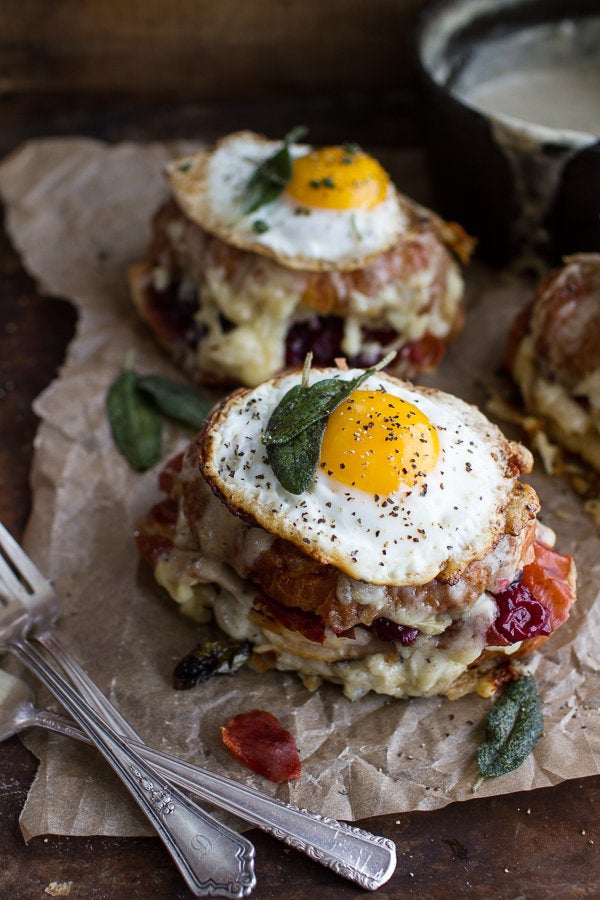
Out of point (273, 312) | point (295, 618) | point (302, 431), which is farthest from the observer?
point (273, 312)

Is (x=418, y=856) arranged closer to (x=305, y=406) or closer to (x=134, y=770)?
(x=134, y=770)

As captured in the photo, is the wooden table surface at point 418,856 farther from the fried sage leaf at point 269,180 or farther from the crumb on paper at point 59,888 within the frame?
the fried sage leaf at point 269,180

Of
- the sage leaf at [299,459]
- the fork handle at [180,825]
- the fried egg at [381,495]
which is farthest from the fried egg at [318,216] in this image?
the fork handle at [180,825]

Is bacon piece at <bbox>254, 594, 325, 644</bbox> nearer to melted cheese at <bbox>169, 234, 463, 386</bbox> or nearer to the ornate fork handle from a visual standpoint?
the ornate fork handle

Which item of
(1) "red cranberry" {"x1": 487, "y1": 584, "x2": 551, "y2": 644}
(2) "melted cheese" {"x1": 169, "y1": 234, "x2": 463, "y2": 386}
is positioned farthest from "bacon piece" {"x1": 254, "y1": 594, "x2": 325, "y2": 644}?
(2) "melted cheese" {"x1": 169, "y1": 234, "x2": 463, "y2": 386}

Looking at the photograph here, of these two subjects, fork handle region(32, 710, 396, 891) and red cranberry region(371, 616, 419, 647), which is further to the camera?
red cranberry region(371, 616, 419, 647)

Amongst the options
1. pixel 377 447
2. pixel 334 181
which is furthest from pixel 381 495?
pixel 334 181
